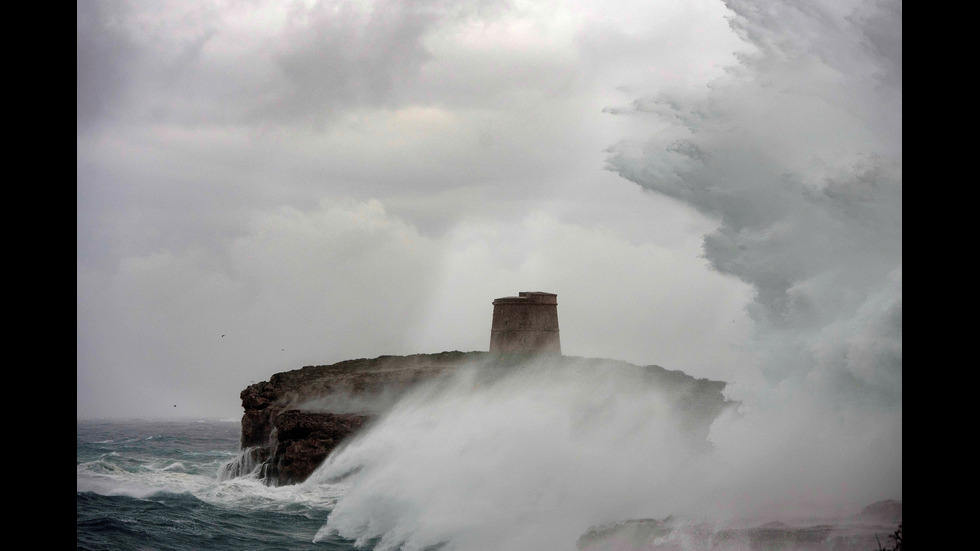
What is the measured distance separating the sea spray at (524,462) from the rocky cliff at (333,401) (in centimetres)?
30

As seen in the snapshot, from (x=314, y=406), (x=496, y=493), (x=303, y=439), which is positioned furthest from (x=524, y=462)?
(x=314, y=406)

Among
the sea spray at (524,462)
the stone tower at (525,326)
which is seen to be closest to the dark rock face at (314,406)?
the sea spray at (524,462)

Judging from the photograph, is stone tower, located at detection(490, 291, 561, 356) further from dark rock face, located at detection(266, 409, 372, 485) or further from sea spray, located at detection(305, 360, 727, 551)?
dark rock face, located at detection(266, 409, 372, 485)

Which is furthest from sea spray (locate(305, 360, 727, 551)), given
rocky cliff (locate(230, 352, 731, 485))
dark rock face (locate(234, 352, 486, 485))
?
dark rock face (locate(234, 352, 486, 485))

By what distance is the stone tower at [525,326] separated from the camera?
35719 millimetres

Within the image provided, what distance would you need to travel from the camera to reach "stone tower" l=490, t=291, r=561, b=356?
117 ft

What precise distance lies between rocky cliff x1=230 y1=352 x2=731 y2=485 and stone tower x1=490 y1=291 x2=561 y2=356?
0.61 meters

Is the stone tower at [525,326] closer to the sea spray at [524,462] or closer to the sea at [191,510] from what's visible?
the sea spray at [524,462]

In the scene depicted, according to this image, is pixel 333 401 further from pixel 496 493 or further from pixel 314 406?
pixel 496 493
